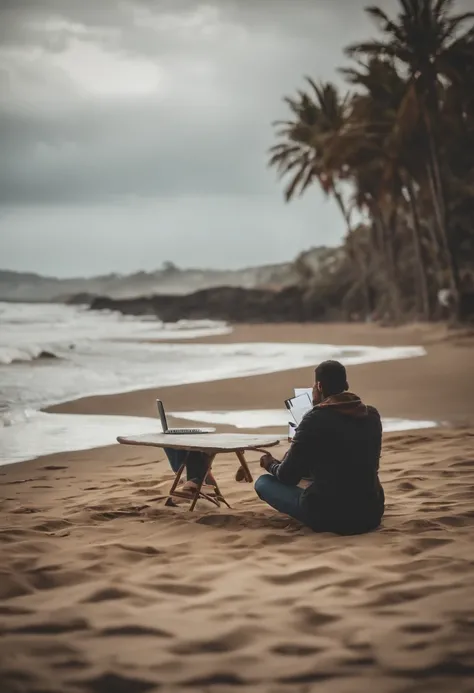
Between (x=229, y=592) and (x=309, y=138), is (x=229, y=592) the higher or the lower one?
the lower one

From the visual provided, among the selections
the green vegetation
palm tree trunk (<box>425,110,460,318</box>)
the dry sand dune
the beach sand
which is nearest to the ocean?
the beach sand

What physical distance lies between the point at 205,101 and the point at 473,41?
664 centimetres

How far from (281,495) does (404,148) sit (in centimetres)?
1883

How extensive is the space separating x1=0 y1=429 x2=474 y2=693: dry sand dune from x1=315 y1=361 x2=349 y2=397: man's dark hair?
0.64 m

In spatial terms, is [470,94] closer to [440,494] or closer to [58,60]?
[58,60]

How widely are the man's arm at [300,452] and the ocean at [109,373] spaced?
115 inches

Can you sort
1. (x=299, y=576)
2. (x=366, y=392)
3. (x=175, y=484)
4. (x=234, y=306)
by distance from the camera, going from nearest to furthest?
(x=299, y=576) → (x=175, y=484) → (x=366, y=392) → (x=234, y=306)

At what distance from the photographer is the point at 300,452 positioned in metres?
3.53

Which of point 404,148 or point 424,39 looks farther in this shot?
point 404,148

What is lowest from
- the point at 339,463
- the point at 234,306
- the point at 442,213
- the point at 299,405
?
the point at 339,463

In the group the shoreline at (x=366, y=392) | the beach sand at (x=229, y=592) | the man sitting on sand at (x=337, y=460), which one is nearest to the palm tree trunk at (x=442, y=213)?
the shoreline at (x=366, y=392)

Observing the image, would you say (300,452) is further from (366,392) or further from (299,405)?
(366,392)

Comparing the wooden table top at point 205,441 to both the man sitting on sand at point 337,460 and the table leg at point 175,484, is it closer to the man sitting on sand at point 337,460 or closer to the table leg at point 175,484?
the table leg at point 175,484

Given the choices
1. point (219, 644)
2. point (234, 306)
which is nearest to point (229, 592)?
point (219, 644)
